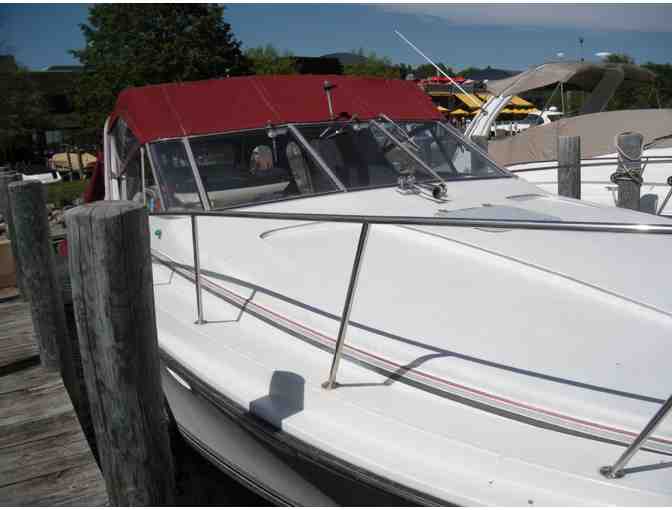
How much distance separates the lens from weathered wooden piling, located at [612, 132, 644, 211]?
5.57 m

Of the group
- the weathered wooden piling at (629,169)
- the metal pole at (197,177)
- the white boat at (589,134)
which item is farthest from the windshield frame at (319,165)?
the white boat at (589,134)

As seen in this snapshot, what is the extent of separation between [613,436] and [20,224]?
10.0 ft

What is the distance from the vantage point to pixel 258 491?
87.7 inches

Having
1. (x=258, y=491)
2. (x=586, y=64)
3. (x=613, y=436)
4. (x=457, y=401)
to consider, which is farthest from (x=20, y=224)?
(x=586, y=64)

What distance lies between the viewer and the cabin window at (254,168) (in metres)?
3.51

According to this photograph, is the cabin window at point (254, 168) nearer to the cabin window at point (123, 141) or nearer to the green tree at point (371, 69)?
the cabin window at point (123, 141)

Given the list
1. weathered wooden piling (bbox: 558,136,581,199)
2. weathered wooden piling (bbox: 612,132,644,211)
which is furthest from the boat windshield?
weathered wooden piling (bbox: 612,132,644,211)

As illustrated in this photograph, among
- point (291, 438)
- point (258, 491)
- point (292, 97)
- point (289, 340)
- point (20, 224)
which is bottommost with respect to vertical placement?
point (258, 491)

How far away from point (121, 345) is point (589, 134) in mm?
7150

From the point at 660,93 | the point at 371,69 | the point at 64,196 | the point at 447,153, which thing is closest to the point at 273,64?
the point at 371,69

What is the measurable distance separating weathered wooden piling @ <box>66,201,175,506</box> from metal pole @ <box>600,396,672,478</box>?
1301mm

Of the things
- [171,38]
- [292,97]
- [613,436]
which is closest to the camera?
[613,436]

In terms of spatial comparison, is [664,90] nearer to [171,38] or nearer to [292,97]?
[292,97]

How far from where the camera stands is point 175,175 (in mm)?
3557
